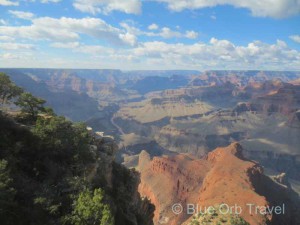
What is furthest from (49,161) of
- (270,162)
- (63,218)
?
(270,162)

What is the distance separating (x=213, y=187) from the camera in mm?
74625

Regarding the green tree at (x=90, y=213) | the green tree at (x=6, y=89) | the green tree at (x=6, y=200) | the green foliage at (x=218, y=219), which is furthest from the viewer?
the green tree at (x=6, y=89)

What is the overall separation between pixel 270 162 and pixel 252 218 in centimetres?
14881

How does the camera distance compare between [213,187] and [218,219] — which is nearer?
[218,219]

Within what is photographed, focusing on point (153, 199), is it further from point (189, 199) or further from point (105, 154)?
point (105, 154)

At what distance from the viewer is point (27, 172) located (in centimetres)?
2864

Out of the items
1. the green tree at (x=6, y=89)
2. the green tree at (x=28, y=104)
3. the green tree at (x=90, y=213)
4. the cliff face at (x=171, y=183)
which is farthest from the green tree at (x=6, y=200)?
the cliff face at (x=171, y=183)

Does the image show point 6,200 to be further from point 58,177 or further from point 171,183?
point 171,183

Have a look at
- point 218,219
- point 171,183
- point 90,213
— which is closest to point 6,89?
point 90,213

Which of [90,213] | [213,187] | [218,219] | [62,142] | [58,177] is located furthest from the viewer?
[213,187]

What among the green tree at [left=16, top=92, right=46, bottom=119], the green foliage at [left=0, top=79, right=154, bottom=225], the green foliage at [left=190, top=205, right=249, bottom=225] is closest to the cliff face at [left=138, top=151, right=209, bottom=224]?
the green foliage at [left=190, top=205, right=249, bottom=225]

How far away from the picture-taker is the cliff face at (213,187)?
213ft

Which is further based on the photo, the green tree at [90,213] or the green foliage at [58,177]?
the green foliage at [58,177]

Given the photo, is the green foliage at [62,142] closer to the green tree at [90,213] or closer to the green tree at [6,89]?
the green tree at [90,213]
